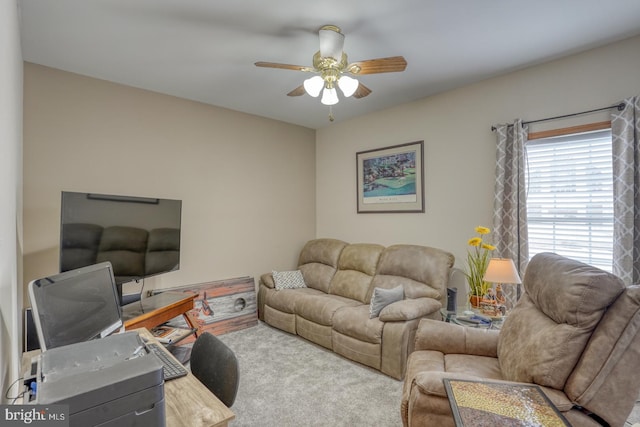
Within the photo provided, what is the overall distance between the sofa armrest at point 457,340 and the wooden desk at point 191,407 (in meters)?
1.48

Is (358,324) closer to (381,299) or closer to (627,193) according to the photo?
(381,299)

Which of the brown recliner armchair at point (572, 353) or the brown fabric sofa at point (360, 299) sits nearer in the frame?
the brown recliner armchair at point (572, 353)

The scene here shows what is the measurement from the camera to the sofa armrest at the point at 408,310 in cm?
279

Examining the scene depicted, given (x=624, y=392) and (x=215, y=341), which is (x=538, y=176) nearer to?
(x=624, y=392)

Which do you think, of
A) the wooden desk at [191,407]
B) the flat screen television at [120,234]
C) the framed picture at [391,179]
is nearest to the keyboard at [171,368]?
the wooden desk at [191,407]

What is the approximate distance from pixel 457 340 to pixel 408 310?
2.22 ft

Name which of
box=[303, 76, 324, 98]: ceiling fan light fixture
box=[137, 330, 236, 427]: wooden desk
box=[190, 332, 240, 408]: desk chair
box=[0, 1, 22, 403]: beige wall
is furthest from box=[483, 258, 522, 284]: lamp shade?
box=[0, 1, 22, 403]: beige wall

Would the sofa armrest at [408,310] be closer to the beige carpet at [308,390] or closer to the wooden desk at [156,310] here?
the beige carpet at [308,390]

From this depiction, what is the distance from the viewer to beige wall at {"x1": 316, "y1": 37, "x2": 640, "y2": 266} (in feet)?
8.62

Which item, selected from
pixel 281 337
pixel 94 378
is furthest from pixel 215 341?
pixel 281 337

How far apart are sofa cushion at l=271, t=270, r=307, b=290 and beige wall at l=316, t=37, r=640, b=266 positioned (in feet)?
2.87

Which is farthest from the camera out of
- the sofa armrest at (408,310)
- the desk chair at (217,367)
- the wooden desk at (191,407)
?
the sofa armrest at (408,310)

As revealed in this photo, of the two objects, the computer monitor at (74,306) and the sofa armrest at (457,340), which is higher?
the computer monitor at (74,306)

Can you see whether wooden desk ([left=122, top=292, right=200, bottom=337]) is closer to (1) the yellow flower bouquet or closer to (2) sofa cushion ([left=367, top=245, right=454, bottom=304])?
(2) sofa cushion ([left=367, top=245, right=454, bottom=304])
